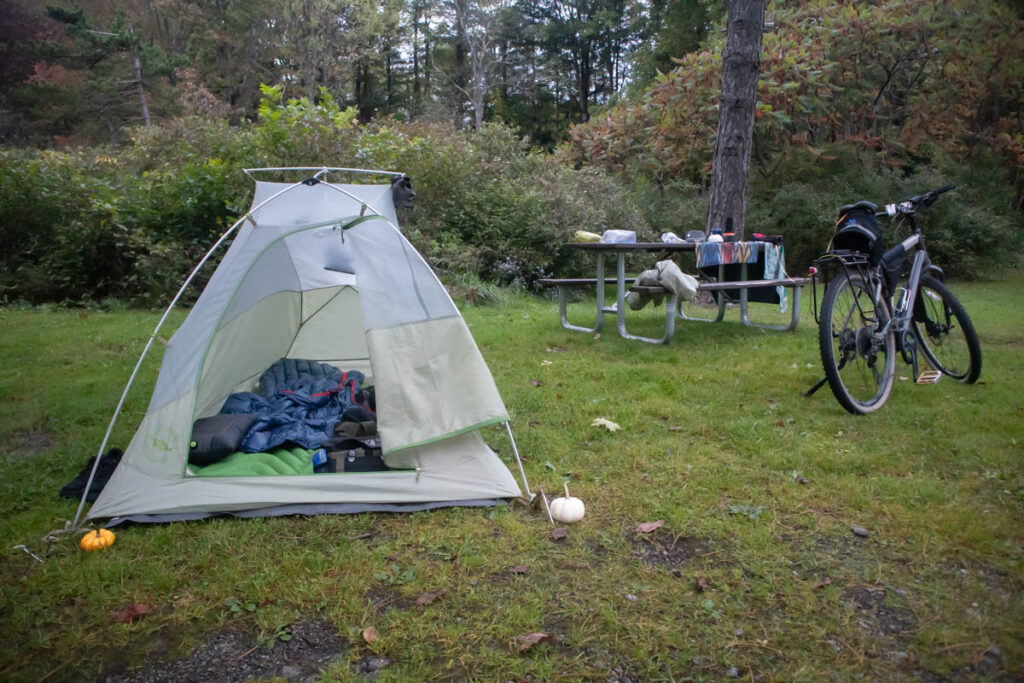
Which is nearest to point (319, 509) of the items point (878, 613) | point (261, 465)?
point (261, 465)

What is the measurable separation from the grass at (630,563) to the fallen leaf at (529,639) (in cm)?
2

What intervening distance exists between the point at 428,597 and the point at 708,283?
4525 mm

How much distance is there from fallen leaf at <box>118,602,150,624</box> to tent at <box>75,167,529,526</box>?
625 millimetres

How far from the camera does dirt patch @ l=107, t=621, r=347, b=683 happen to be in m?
1.91

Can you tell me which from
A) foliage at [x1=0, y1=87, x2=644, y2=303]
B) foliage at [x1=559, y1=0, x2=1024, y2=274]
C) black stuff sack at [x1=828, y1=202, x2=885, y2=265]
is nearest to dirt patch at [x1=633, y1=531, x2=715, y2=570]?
black stuff sack at [x1=828, y1=202, x2=885, y2=265]

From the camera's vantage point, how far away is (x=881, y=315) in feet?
12.9

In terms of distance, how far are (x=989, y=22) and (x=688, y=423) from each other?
1152cm

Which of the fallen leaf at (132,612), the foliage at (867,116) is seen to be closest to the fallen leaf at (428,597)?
the fallen leaf at (132,612)

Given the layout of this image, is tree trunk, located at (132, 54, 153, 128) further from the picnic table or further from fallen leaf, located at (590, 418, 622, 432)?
fallen leaf, located at (590, 418, 622, 432)

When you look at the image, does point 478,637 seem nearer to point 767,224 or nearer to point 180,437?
point 180,437

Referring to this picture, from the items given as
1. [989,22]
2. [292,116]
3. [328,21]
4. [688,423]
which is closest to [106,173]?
[292,116]

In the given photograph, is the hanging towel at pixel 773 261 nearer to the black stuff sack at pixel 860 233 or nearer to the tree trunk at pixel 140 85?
the black stuff sack at pixel 860 233

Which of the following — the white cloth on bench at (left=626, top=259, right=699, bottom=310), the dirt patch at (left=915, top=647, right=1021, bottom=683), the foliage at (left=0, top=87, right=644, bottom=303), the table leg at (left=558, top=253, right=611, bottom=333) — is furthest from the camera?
the foliage at (left=0, top=87, right=644, bottom=303)

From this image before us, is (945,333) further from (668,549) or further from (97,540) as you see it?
(97,540)
